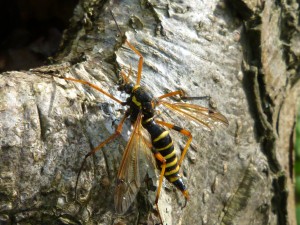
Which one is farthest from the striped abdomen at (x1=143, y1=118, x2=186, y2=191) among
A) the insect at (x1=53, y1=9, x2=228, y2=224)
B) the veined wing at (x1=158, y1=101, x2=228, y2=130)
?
the veined wing at (x1=158, y1=101, x2=228, y2=130)

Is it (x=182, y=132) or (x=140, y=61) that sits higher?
(x=140, y=61)

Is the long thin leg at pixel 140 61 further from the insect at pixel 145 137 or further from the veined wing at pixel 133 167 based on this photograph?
the veined wing at pixel 133 167

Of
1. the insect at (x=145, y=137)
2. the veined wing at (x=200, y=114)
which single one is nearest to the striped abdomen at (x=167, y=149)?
the insect at (x=145, y=137)

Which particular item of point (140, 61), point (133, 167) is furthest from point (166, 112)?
point (133, 167)

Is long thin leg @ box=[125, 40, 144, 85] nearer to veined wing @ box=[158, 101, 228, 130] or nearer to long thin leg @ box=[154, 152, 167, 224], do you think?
veined wing @ box=[158, 101, 228, 130]

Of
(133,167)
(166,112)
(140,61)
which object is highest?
(140,61)

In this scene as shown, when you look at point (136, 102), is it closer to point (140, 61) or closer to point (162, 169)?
point (140, 61)
